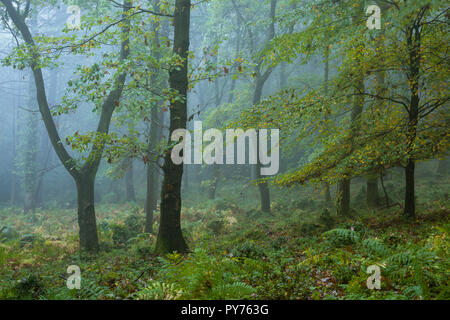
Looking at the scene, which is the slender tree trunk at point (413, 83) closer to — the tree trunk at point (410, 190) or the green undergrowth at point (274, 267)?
the tree trunk at point (410, 190)

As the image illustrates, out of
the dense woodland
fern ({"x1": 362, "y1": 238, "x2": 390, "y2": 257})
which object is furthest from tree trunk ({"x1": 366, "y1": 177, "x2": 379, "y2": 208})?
fern ({"x1": 362, "y1": 238, "x2": 390, "y2": 257})

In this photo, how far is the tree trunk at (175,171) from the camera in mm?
7312

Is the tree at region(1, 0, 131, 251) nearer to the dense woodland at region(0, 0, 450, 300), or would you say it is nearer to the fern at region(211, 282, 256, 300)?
the dense woodland at region(0, 0, 450, 300)

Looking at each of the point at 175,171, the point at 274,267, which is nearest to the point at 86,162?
the point at 175,171

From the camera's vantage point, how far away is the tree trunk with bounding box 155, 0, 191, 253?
7.31 m

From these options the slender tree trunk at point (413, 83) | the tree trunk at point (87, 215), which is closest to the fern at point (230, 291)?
the slender tree trunk at point (413, 83)

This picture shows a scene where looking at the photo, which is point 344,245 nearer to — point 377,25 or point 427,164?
point 377,25

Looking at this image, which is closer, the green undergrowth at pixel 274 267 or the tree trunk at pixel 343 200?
the green undergrowth at pixel 274 267

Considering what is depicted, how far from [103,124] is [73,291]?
250 inches

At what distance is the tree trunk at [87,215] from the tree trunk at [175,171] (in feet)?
11.5

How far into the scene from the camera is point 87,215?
9.75 meters

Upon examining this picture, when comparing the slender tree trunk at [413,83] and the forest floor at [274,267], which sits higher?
the slender tree trunk at [413,83]

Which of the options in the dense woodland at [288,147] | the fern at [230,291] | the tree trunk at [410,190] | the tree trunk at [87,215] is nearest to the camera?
the fern at [230,291]
